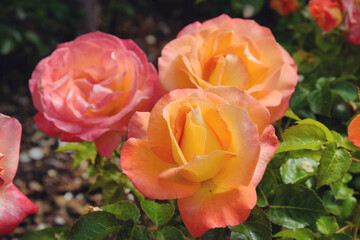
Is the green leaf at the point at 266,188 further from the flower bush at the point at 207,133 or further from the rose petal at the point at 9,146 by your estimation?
the rose petal at the point at 9,146

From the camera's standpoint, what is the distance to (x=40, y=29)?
2238mm

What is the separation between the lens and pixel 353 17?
0.73m

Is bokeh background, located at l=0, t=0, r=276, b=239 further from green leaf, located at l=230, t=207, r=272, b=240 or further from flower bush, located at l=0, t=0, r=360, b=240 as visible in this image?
green leaf, located at l=230, t=207, r=272, b=240

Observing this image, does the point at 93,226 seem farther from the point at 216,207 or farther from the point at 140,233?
the point at 216,207

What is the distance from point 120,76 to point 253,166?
243mm

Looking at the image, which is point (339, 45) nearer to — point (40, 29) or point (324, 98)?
point (324, 98)

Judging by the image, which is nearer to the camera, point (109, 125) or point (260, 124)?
point (260, 124)

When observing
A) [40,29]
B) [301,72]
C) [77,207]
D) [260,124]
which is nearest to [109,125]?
[260,124]

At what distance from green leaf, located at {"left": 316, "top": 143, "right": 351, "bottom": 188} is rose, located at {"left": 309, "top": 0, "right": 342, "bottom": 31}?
304mm

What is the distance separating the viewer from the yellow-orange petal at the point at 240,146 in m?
0.41

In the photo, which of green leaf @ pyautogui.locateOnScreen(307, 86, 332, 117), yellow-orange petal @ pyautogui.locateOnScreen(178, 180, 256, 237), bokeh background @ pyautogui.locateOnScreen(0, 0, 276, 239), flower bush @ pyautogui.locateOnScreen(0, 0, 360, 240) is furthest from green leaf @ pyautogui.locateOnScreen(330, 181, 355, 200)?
bokeh background @ pyautogui.locateOnScreen(0, 0, 276, 239)

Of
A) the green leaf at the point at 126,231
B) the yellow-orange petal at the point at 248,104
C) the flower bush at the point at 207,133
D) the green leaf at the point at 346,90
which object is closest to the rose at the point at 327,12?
the flower bush at the point at 207,133

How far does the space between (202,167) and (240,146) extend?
0.04 meters

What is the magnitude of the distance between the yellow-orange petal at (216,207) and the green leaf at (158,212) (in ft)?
0.30
